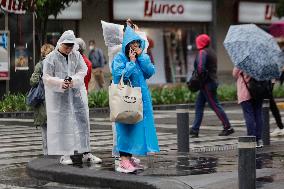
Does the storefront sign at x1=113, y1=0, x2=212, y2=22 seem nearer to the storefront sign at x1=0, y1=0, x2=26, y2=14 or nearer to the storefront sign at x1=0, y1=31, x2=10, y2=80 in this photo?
the storefront sign at x1=0, y1=0, x2=26, y2=14

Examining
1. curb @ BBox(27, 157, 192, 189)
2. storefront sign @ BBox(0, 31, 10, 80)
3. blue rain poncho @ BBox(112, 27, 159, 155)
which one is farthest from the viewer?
storefront sign @ BBox(0, 31, 10, 80)

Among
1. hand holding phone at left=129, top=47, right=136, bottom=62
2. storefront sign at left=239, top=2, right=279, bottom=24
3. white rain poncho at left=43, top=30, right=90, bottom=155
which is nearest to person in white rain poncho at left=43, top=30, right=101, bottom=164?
white rain poncho at left=43, top=30, right=90, bottom=155

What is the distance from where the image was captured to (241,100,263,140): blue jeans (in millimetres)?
12686

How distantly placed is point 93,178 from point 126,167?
57cm

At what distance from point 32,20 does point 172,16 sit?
33.7ft

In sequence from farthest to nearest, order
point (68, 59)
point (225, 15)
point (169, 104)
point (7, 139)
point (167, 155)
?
point (225, 15) → point (169, 104) → point (7, 139) → point (167, 155) → point (68, 59)

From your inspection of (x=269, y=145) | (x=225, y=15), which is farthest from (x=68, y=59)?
(x=225, y=15)

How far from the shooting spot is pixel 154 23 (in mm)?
35781

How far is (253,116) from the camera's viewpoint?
1273 centimetres

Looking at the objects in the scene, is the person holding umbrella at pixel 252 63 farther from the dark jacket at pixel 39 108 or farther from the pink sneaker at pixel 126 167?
the pink sneaker at pixel 126 167

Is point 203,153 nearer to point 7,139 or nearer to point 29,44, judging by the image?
point 7,139

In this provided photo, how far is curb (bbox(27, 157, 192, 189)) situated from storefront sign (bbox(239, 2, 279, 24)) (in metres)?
28.9

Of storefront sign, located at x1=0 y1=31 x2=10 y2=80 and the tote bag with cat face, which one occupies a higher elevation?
storefront sign, located at x1=0 y1=31 x2=10 y2=80

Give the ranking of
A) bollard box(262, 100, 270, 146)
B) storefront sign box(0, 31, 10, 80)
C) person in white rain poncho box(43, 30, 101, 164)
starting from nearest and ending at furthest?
1. person in white rain poncho box(43, 30, 101, 164)
2. bollard box(262, 100, 270, 146)
3. storefront sign box(0, 31, 10, 80)
